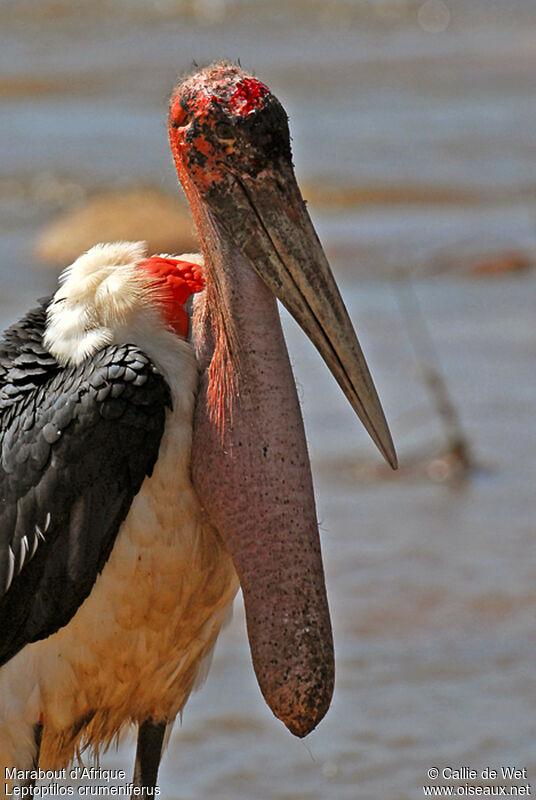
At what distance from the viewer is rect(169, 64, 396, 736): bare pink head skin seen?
393 centimetres

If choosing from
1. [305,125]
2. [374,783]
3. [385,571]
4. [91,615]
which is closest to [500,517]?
[385,571]

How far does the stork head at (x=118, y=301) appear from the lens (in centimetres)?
413

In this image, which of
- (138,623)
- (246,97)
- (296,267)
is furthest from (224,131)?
(138,623)

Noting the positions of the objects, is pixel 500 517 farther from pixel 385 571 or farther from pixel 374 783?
pixel 374 783

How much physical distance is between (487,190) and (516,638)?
742cm

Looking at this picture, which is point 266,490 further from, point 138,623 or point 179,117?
point 179,117

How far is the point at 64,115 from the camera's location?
51.8 feet

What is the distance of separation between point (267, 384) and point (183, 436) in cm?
27

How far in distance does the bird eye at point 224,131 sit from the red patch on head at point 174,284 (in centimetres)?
51

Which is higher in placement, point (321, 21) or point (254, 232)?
point (254, 232)

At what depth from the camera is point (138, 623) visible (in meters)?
4.30

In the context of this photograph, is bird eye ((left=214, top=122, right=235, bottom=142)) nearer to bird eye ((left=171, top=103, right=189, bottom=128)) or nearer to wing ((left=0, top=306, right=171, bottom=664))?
bird eye ((left=171, top=103, right=189, bottom=128))
